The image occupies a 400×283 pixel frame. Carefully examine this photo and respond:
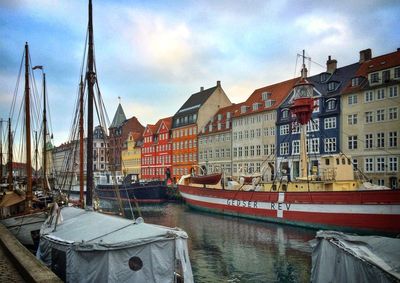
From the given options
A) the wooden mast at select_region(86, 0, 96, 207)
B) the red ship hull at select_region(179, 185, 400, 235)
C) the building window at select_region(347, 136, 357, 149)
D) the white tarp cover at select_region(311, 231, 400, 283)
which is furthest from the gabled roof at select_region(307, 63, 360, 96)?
the white tarp cover at select_region(311, 231, 400, 283)

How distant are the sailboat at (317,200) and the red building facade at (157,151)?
43.3 metres

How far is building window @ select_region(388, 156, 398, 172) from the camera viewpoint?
39312 mm

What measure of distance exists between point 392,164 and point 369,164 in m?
2.78

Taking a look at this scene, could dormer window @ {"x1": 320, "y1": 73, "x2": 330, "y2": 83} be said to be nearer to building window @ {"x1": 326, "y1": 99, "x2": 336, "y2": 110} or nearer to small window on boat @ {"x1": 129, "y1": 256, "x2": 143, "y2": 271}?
building window @ {"x1": 326, "y1": 99, "x2": 336, "y2": 110}

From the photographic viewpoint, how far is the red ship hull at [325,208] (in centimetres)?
2512

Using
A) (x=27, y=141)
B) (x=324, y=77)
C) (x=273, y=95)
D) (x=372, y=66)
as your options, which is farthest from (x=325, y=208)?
(x=273, y=95)

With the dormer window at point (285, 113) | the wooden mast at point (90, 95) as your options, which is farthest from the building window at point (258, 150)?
the wooden mast at point (90, 95)

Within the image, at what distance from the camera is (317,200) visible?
29109mm

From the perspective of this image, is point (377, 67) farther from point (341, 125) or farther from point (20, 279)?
point (20, 279)

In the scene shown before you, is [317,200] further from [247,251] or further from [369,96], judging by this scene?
[369,96]

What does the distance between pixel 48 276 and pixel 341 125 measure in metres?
41.5

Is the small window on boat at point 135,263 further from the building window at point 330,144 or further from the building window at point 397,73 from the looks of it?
the building window at point 330,144

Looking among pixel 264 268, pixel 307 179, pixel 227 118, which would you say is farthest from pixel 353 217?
pixel 227 118

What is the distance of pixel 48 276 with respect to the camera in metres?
10.7
